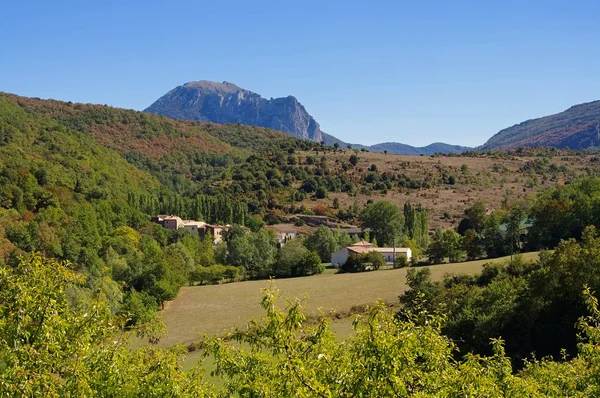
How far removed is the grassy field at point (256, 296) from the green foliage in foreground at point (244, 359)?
28372 millimetres

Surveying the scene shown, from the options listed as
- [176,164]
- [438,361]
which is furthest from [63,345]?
[176,164]

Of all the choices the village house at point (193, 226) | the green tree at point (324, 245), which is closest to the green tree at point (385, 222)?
the green tree at point (324, 245)

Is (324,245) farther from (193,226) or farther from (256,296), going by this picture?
(256,296)

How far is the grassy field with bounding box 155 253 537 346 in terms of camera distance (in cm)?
4131

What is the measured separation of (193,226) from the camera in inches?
3406

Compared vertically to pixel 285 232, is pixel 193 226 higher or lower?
higher

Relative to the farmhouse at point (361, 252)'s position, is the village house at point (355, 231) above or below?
above

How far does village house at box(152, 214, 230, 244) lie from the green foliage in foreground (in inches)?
2959

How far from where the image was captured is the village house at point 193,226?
83.9 metres

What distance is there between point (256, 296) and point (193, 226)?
37.5 metres

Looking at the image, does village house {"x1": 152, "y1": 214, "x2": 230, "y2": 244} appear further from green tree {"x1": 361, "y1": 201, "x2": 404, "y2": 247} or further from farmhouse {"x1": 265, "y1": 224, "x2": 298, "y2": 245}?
green tree {"x1": 361, "y1": 201, "x2": 404, "y2": 247}

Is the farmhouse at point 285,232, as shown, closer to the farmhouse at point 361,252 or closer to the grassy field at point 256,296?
the farmhouse at point 361,252

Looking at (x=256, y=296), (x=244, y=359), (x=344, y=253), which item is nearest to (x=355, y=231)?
(x=344, y=253)

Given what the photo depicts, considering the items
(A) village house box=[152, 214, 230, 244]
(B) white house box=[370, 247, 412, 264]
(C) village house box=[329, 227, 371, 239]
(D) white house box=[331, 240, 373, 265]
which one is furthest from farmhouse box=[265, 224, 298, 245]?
(B) white house box=[370, 247, 412, 264]
